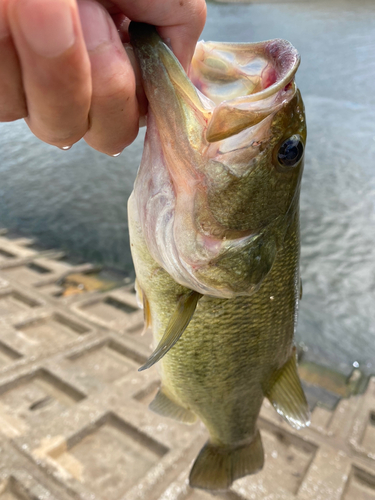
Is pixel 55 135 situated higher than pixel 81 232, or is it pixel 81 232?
pixel 55 135

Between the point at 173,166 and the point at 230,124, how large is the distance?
0.62ft

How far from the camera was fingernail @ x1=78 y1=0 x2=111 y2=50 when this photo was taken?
613 millimetres

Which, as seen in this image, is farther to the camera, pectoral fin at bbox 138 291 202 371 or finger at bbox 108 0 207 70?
pectoral fin at bbox 138 291 202 371

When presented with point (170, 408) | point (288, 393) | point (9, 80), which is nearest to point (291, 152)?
point (9, 80)

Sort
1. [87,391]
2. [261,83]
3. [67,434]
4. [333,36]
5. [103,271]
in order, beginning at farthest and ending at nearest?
[333,36] < [103,271] < [87,391] < [67,434] < [261,83]

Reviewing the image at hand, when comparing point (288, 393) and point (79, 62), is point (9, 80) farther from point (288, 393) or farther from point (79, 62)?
point (288, 393)

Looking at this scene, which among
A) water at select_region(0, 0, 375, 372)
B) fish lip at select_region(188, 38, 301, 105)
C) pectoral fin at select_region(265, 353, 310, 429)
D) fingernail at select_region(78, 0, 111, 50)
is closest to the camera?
fingernail at select_region(78, 0, 111, 50)

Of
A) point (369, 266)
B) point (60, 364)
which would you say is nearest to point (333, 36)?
point (369, 266)

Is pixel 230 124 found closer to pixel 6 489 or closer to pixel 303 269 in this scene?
pixel 6 489

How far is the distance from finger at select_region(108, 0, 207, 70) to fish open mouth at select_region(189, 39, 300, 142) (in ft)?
0.46

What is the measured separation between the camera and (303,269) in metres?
5.96

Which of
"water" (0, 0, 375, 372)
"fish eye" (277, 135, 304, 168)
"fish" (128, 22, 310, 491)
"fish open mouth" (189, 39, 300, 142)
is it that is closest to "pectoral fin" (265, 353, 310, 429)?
"fish" (128, 22, 310, 491)

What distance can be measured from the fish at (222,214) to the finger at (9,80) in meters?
0.24

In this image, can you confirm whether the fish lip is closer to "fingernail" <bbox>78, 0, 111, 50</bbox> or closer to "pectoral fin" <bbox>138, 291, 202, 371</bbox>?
"fingernail" <bbox>78, 0, 111, 50</bbox>
